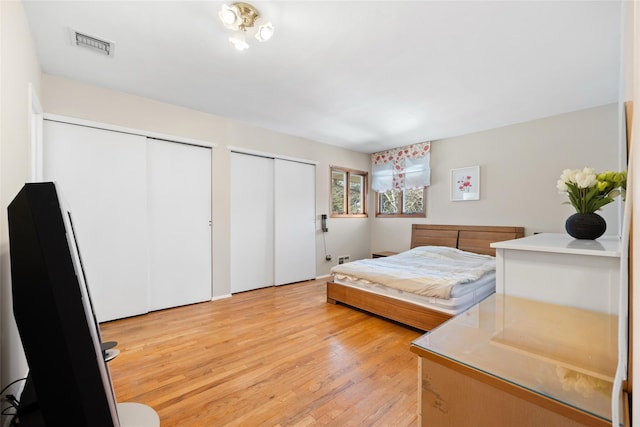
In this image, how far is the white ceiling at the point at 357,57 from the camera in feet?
5.65

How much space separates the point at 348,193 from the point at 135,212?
3527 mm

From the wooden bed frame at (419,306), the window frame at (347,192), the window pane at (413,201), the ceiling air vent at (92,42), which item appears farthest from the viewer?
the window frame at (347,192)

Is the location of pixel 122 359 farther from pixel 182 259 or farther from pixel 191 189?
pixel 191 189

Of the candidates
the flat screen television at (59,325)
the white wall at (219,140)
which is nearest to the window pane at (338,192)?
the white wall at (219,140)

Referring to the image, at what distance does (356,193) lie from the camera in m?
5.47

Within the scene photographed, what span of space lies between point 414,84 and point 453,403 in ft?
8.74

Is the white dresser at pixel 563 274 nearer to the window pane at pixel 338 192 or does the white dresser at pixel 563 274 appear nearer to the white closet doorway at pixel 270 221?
the white closet doorway at pixel 270 221

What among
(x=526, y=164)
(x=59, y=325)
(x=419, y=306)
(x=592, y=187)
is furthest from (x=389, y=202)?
(x=59, y=325)

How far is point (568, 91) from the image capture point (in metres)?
2.79

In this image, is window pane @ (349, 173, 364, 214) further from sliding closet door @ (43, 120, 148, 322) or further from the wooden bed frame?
sliding closet door @ (43, 120, 148, 322)

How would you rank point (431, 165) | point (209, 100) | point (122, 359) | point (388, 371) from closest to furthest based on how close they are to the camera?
point (388, 371), point (122, 359), point (209, 100), point (431, 165)

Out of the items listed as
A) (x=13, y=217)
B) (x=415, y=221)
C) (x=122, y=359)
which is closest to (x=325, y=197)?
(x=415, y=221)

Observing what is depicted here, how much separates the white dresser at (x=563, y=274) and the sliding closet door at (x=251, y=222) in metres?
3.25

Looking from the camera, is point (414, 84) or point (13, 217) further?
point (414, 84)
